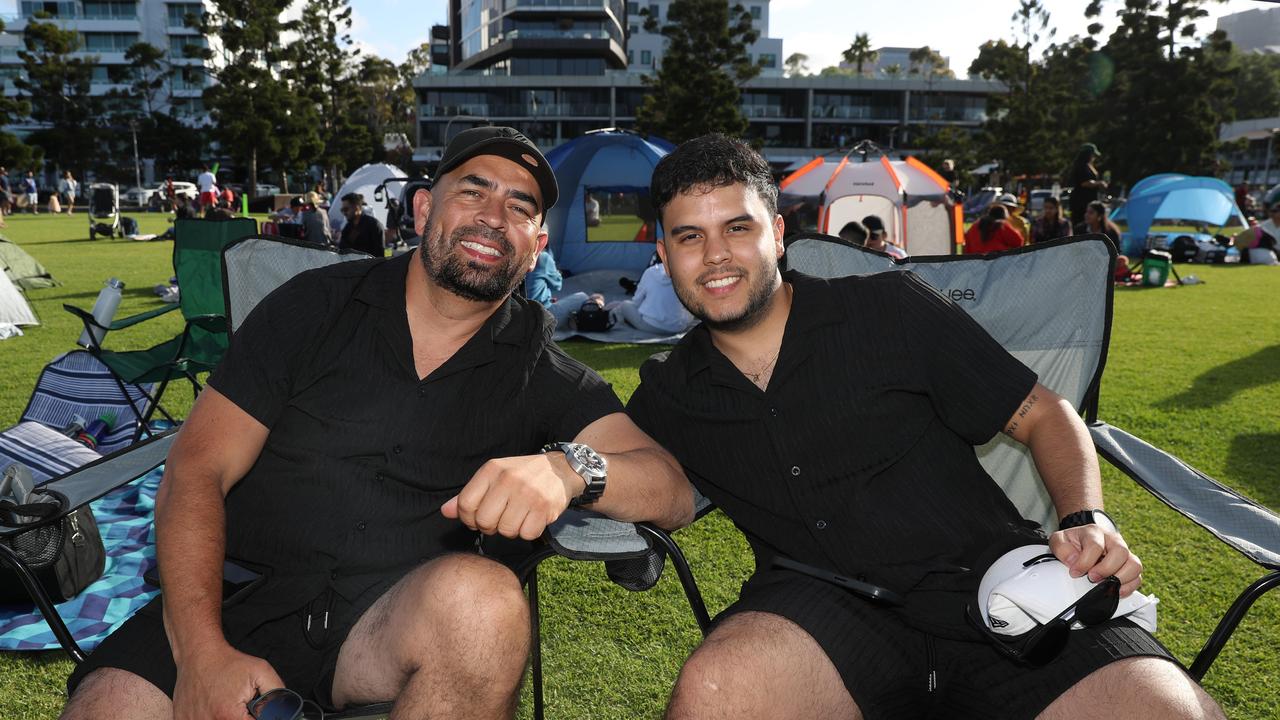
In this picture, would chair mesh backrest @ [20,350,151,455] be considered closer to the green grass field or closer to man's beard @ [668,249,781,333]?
the green grass field

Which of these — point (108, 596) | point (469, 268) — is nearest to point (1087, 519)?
point (469, 268)

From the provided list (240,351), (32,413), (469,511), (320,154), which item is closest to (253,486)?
(240,351)

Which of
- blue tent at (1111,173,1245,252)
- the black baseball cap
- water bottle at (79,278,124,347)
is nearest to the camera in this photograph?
the black baseball cap

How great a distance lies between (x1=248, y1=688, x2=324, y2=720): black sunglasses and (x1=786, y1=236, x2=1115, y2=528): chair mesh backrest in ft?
Result: 5.97

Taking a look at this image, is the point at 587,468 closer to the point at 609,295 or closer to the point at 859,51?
the point at 609,295

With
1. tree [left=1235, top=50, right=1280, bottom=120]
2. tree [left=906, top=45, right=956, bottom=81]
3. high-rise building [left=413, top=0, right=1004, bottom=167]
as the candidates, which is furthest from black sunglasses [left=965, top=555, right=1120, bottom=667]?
tree [left=906, top=45, right=956, bottom=81]

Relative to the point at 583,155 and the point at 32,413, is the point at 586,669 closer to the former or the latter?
the point at 32,413

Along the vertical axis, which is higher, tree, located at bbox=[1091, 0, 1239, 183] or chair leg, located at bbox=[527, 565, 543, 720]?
tree, located at bbox=[1091, 0, 1239, 183]

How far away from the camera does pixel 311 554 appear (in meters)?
1.90

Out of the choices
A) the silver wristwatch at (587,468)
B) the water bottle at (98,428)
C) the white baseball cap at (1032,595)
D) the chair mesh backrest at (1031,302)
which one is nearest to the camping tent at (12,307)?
the water bottle at (98,428)

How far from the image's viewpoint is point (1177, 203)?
19.3 m

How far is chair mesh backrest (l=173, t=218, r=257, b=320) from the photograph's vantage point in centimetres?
607

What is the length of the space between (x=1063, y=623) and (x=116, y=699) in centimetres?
172

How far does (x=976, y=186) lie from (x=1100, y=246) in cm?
4676
